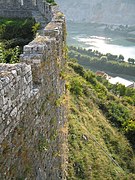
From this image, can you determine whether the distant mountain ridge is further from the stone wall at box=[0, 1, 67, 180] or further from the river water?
the stone wall at box=[0, 1, 67, 180]

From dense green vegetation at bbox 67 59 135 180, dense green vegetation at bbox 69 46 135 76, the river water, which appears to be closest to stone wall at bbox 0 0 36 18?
dense green vegetation at bbox 67 59 135 180

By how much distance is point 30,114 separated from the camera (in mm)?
4684

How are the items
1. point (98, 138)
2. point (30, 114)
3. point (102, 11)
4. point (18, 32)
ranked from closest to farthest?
1. point (30, 114)
2. point (18, 32)
3. point (98, 138)
4. point (102, 11)

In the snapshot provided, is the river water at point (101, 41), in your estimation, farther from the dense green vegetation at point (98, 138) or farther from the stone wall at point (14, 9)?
the stone wall at point (14, 9)

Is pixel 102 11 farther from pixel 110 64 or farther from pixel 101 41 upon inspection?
pixel 110 64

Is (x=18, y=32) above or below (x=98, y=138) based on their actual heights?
above

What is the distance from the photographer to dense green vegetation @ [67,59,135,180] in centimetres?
1000

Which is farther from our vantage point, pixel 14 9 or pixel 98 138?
pixel 98 138

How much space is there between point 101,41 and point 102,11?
73500mm

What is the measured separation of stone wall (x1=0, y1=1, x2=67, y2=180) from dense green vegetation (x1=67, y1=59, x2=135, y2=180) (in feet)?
10.3

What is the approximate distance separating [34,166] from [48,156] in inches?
45.5

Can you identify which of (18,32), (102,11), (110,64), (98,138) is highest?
(18,32)

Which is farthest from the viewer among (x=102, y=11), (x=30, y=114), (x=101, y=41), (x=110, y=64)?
(x=102, y=11)

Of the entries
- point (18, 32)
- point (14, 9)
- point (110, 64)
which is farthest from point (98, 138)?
point (110, 64)
